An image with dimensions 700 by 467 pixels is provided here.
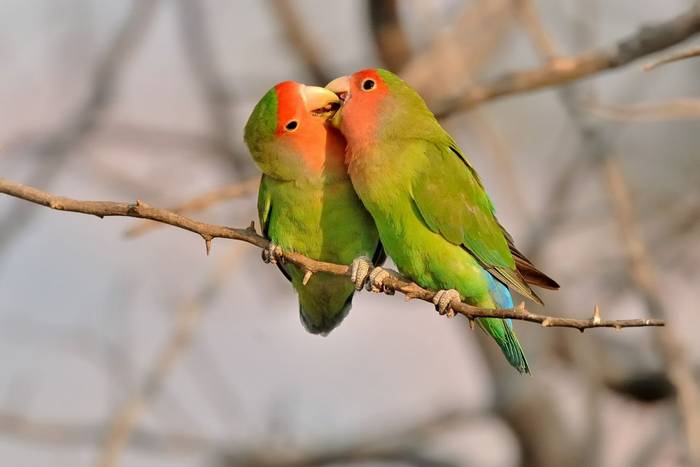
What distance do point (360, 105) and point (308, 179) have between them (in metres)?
0.35

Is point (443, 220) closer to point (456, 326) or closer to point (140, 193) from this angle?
point (140, 193)

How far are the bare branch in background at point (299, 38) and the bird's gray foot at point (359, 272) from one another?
5.23 metres

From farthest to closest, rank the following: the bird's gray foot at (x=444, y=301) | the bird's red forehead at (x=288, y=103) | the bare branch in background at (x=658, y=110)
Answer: the bare branch in background at (x=658, y=110), the bird's red forehead at (x=288, y=103), the bird's gray foot at (x=444, y=301)

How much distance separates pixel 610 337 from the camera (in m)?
8.52

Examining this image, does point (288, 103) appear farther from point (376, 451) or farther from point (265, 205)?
point (376, 451)

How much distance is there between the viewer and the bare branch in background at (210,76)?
970 centimetres

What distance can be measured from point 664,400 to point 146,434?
4.22 m

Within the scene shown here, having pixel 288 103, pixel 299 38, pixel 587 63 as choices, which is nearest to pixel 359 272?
pixel 288 103

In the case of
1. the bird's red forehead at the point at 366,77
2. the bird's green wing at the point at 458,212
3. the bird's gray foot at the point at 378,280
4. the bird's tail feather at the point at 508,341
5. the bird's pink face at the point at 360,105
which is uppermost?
the bird's red forehead at the point at 366,77

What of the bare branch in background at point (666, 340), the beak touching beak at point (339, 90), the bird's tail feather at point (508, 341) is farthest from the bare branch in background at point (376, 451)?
the beak touching beak at point (339, 90)

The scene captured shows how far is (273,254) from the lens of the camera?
3662 mm

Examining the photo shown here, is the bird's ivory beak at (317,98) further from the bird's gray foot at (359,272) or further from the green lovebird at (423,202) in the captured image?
the bird's gray foot at (359,272)

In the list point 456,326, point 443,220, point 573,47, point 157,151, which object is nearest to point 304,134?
point 443,220

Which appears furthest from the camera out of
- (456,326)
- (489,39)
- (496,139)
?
(456,326)
